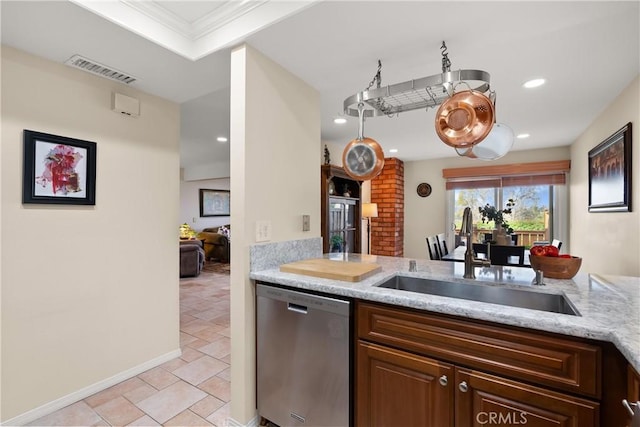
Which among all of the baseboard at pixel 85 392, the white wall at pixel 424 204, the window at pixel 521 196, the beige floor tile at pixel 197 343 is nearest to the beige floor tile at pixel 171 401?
the baseboard at pixel 85 392

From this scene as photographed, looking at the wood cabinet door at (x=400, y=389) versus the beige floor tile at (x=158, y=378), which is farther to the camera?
the beige floor tile at (x=158, y=378)

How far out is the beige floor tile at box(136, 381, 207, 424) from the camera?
1810mm

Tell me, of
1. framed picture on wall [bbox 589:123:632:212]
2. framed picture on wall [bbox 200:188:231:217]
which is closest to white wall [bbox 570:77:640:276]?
framed picture on wall [bbox 589:123:632:212]

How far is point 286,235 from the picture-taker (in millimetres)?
1965

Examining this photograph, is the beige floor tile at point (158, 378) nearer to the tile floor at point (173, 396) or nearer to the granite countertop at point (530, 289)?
the tile floor at point (173, 396)

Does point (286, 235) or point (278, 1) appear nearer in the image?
point (278, 1)

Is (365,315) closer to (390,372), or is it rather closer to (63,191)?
(390,372)

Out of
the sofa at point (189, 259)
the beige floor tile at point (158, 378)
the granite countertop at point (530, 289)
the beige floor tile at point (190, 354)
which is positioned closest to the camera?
the granite countertop at point (530, 289)

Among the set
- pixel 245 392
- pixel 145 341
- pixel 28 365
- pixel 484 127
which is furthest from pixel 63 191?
pixel 484 127

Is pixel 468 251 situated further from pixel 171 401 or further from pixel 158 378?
pixel 158 378

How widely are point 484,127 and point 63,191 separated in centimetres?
250

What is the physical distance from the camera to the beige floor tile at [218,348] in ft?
8.54

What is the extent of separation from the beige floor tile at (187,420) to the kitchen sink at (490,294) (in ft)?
4.41

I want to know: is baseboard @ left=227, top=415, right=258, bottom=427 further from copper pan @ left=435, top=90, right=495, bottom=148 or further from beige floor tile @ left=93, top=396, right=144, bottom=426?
copper pan @ left=435, top=90, right=495, bottom=148
